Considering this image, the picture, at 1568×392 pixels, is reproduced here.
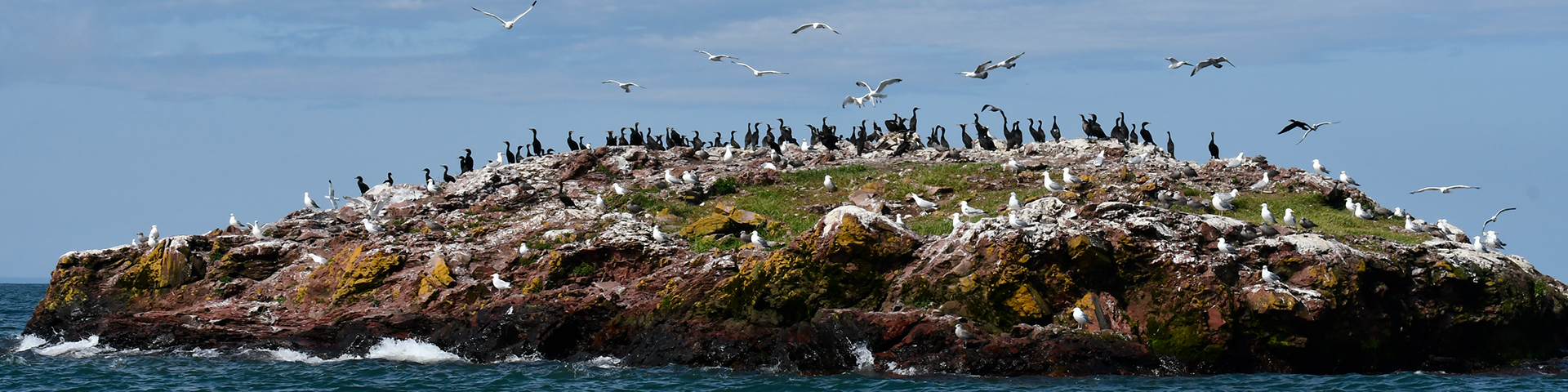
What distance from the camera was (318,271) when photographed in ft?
123

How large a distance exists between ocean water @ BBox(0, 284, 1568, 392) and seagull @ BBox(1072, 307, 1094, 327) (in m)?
1.31

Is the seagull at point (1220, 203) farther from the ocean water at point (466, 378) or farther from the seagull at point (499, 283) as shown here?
the seagull at point (499, 283)

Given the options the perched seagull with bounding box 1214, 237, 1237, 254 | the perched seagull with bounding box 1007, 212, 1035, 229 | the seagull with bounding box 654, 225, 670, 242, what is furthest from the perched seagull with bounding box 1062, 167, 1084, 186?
the seagull with bounding box 654, 225, 670, 242

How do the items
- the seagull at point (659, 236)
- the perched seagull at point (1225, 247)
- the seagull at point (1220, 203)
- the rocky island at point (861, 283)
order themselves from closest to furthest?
1. the rocky island at point (861, 283)
2. the perched seagull at point (1225, 247)
3. the seagull at point (659, 236)
4. the seagull at point (1220, 203)

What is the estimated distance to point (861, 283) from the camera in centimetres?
3114

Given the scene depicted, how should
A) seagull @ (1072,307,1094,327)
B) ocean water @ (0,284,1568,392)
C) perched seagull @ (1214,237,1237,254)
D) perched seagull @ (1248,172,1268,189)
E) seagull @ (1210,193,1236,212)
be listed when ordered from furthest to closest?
1. perched seagull @ (1248,172,1268,189)
2. seagull @ (1210,193,1236,212)
3. perched seagull @ (1214,237,1237,254)
4. seagull @ (1072,307,1094,327)
5. ocean water @ (0,284,1568,392)

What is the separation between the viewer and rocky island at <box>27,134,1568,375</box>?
2952cm

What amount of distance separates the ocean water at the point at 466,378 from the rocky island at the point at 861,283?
60 centimetres

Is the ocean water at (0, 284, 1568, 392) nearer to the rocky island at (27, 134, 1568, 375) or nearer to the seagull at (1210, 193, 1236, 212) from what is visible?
the rocky island at (27, 134, 1568, 375)

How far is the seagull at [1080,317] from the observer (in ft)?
95.1

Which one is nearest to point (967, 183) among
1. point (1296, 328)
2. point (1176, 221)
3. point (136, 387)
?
point (1176, 221)

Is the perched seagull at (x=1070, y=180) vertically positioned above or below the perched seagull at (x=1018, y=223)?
above

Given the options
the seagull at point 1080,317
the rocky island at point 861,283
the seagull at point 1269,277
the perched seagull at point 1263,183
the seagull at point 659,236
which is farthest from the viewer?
the perched seagull at point 1263,183

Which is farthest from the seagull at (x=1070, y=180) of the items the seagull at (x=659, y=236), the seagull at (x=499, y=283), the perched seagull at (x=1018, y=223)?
the seagull at (x=499, y=283)
